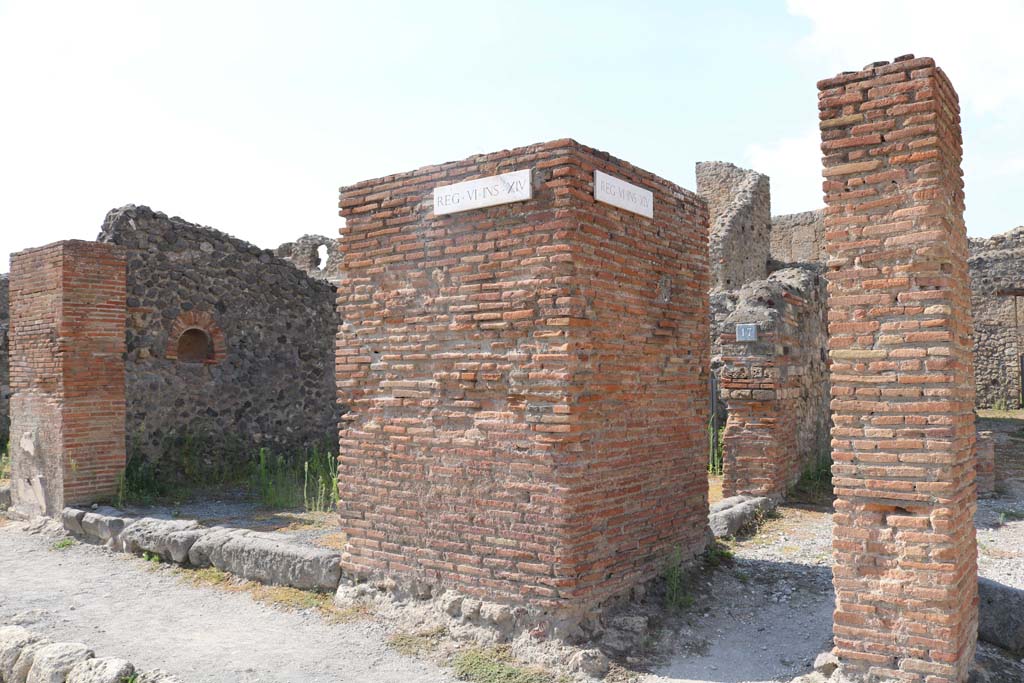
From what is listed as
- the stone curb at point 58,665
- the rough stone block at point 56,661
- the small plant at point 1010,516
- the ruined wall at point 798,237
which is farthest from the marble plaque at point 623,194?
the ruined wall at point 798,237

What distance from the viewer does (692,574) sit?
6.24m

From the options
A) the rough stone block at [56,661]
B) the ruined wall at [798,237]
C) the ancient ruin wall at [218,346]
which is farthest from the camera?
the ruined wall at [798,237]

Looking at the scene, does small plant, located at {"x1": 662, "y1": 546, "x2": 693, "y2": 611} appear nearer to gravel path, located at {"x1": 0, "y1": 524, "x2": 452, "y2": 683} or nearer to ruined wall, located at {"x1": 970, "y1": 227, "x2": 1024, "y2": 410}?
gravel path, located at {"x1": 0, "y1": 524, "x2": 452, "y2": 683}

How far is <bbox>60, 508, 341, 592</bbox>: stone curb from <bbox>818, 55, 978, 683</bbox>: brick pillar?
12.8ft

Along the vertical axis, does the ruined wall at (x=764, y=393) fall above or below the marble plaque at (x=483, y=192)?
below

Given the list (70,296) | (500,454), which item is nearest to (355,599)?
(500,454)

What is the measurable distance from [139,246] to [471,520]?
7.85 metres

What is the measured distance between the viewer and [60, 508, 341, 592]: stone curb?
6395 millimetres

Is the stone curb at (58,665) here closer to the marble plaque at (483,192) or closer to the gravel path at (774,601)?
the gravel path at (774,601)

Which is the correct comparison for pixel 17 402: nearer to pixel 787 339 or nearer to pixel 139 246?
pixel 139 246

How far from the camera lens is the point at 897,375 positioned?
401 centimetres

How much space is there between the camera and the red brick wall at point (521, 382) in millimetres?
5066

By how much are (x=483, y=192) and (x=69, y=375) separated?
632 cm

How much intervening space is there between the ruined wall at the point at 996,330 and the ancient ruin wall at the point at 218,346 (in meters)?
14.7
